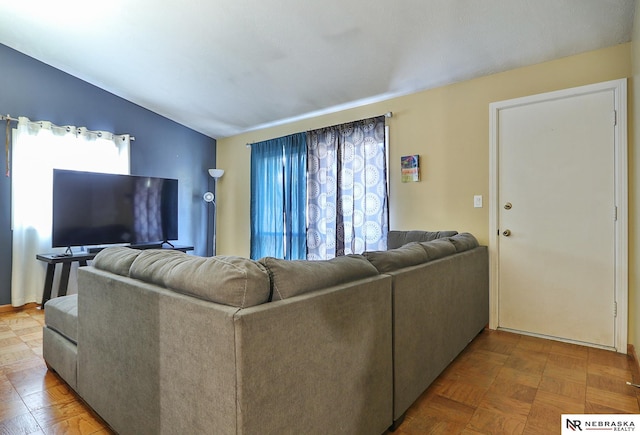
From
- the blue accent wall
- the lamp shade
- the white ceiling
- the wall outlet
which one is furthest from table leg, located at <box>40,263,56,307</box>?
the wall outlet

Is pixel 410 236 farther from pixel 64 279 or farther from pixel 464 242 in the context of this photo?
pixel 64 279

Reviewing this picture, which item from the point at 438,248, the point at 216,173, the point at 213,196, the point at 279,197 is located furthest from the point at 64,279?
the point at 438,248

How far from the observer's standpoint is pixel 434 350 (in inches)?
74.2

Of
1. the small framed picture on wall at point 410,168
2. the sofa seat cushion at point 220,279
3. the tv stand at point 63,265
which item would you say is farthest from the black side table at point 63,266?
the small framed picture on wall at point 410,168

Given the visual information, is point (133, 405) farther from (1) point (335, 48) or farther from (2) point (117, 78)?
(2) point (117, 78)

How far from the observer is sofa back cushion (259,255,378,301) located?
43.9 inches

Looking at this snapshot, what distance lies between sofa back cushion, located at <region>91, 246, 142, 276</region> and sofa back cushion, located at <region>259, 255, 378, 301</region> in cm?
74

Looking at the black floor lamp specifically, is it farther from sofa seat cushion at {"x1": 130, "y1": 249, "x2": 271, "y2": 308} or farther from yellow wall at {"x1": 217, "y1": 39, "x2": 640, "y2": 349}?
sofa seat cushion at {"x1": 130, "y1": 249, "x2": 271, "y2": 308}

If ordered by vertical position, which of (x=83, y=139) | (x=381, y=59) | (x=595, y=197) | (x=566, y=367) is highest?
(x=381, y=59)

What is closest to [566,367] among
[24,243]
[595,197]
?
[595,197]

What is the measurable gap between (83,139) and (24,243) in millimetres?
1339

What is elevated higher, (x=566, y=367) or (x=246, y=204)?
(x=246, y=204)

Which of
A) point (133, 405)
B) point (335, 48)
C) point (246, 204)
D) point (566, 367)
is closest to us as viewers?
point (133, 405)

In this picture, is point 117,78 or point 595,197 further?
point 117,78
